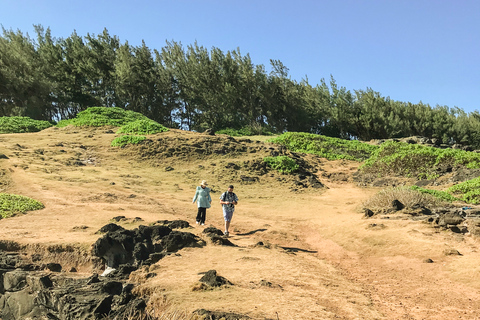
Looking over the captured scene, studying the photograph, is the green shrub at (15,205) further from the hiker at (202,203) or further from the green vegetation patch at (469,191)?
the green vegetation patch at (469,191)

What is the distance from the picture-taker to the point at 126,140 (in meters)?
21.2

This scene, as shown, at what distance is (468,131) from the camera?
42062 millimetres

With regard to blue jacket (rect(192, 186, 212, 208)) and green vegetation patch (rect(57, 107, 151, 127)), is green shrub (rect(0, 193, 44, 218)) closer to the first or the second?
blue jacket (rect(192, 186, 212, 208))

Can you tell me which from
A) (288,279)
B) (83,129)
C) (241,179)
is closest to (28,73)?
(83,129)

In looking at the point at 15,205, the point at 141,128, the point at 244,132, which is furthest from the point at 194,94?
the point at 15,205

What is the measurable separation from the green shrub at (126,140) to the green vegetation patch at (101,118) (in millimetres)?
4773

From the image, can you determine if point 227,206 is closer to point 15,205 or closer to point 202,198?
point 202,198

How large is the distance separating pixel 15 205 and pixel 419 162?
700 inches

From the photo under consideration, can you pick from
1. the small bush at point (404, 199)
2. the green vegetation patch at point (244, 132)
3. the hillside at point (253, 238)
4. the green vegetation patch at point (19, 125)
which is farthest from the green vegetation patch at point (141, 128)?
the small bush at point (404, 199)

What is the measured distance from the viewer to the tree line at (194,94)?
35500 millimetres

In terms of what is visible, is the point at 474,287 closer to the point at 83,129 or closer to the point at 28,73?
the point at 83,129

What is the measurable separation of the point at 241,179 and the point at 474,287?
12.5 meters

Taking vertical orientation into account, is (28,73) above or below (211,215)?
above

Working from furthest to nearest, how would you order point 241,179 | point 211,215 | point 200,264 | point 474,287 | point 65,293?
point 241,179, point 211,215, point 200,264, point 474,287, point 65,293
